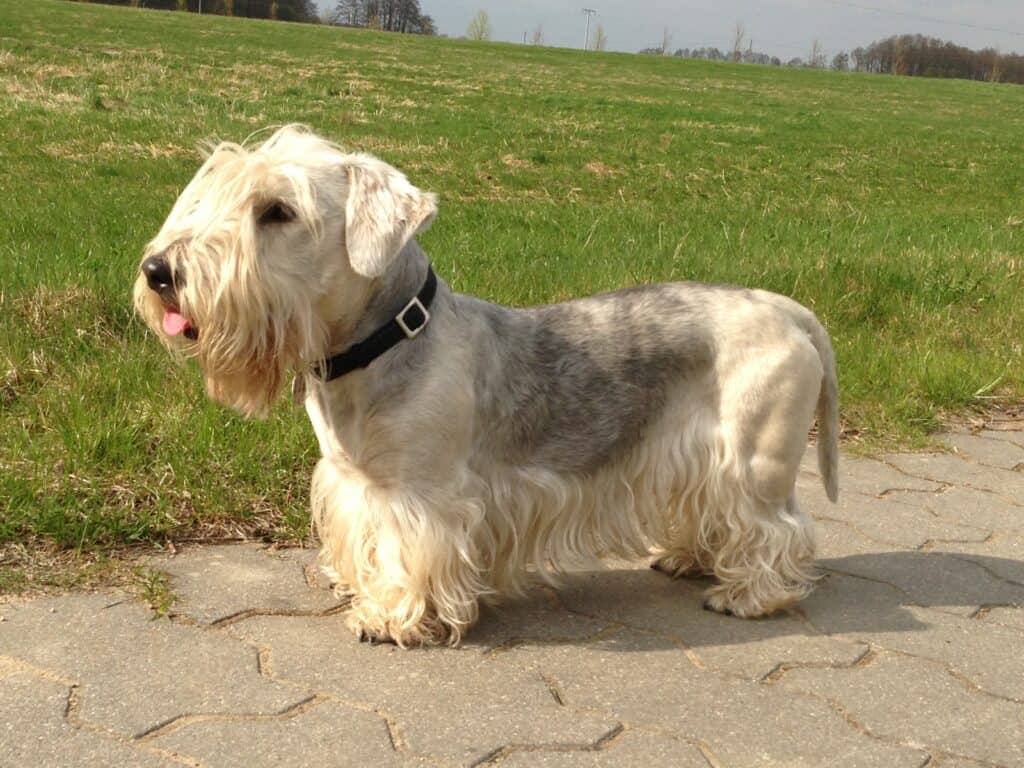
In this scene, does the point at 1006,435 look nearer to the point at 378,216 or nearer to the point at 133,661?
the point at 378,216

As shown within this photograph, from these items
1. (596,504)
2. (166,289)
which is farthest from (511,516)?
(166,289)

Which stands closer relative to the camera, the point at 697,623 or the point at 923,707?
the point at 923,707

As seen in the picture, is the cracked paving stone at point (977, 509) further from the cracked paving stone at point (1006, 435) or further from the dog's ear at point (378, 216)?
the dog's ear at point (378, 216)

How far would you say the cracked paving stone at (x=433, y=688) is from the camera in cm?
302

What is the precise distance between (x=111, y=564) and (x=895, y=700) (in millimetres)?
2571

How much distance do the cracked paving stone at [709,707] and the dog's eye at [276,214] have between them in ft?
4.92

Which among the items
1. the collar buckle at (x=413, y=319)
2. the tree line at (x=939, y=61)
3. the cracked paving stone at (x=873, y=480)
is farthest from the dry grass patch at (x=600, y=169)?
the tree line at (x=939, y=61)

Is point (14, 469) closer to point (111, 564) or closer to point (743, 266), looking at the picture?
point (111, 564)

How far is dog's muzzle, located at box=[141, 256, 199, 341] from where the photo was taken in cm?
321

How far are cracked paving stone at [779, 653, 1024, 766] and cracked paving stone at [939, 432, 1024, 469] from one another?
8.49ft

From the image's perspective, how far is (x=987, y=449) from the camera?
6.11m

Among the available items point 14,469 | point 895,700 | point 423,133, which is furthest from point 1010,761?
point 423,133

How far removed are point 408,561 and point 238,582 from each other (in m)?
0.68

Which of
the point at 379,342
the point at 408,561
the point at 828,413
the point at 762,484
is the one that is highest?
the point at 379,342
